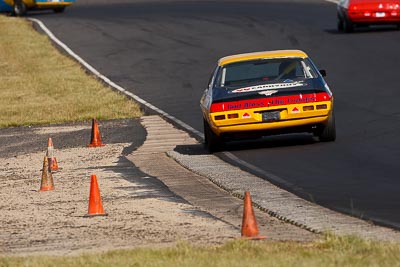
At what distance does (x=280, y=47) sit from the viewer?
115ft

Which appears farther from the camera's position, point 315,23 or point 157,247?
point 315,23

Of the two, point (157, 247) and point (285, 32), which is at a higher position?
point (157, 247)

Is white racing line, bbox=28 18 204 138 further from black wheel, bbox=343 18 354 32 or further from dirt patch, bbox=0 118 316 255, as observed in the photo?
black wheel, bbox=343 18 354 32

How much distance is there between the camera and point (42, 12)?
2068 inches

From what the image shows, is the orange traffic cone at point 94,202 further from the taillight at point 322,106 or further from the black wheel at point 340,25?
the black wheel at point 340,25

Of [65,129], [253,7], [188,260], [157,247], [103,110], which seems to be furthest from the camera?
[253,7]

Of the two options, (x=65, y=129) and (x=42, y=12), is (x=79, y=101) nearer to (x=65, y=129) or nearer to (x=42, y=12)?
(x=65, y=129)

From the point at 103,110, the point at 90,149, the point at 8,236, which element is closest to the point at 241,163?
the point at 90,149

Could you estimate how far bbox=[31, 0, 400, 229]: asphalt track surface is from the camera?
1485 cm

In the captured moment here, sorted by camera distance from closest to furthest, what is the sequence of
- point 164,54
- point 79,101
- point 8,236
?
point 8,236 < point 79,101 < point 164,54

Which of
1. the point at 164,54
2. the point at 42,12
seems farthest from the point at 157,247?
the point at 42,12

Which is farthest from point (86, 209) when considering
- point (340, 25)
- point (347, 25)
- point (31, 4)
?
point (31, 4)

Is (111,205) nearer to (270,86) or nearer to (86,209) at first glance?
(86,209)

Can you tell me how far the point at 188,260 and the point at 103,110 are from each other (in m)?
17.4
